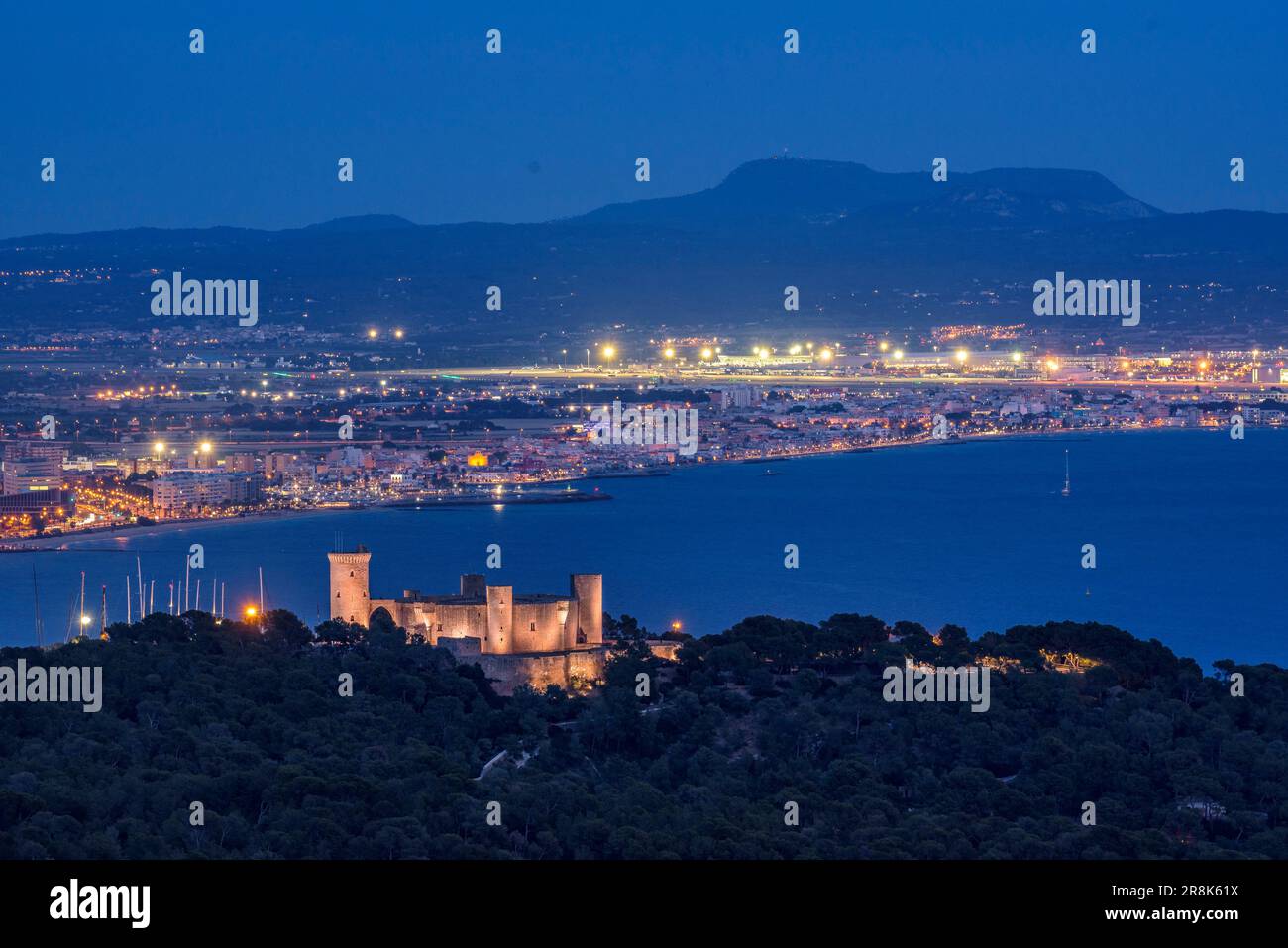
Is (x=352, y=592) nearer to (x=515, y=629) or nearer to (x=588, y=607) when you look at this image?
(x=515, y=629)

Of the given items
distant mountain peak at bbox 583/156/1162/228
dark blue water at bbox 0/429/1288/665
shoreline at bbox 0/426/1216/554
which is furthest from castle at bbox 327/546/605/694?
distant mountain peak at bbox 583/156/1162/228

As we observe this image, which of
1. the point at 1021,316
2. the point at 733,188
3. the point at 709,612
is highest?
the point at 733,188

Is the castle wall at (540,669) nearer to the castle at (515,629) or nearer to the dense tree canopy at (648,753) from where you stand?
the castle at (515,629)

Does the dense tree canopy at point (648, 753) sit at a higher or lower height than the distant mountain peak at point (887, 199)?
A: lower

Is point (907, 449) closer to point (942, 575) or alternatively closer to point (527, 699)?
point (942, 575)

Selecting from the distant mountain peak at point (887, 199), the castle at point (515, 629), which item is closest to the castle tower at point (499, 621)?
the castle at point (515, 629)

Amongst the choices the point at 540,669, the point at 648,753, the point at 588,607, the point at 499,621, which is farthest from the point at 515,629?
the point at 648,753

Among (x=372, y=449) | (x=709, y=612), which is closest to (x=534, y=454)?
(x=372, y=449)
